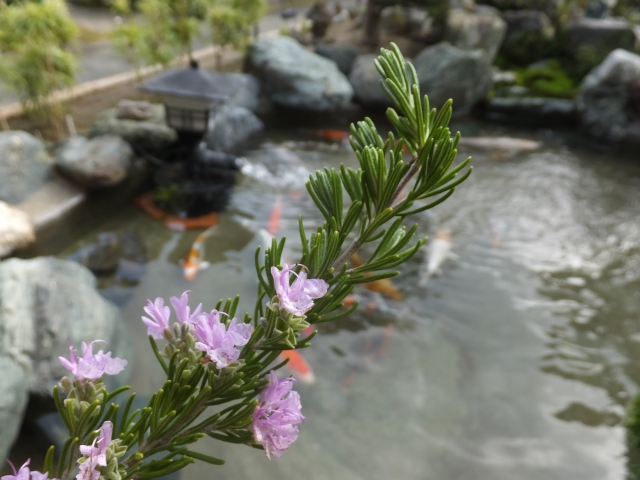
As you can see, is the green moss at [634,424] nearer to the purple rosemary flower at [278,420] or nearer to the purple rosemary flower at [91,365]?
the purple rosemary flower at [278,420]

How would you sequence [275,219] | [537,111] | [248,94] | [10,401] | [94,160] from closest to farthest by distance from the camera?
[10,401] < [94,160] < [275,219] < [248,94] < [537,111]

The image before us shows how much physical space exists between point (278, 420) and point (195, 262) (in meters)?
3.99

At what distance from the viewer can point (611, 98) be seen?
8.96m

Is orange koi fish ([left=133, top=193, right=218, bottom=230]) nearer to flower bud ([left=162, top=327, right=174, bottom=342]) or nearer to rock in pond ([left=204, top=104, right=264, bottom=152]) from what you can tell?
rock in pond ([left=204, top=104, right=264, bottom=152])

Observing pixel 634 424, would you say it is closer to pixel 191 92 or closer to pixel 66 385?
pixel 66 385

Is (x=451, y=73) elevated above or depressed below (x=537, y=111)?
above

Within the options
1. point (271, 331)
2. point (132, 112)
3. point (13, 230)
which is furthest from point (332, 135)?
point (271, 331)

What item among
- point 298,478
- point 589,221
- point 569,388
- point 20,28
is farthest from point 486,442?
point 20,28

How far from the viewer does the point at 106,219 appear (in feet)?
16.9

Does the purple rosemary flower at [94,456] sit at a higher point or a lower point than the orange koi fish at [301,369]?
higher

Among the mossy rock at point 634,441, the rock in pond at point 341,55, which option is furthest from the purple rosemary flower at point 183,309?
the rock in pond at point 341,55

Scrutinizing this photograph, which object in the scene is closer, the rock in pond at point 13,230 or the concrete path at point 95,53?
the rock in pond at point 13,230

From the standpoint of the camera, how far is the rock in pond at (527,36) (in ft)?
37.6

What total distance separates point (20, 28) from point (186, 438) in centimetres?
579
